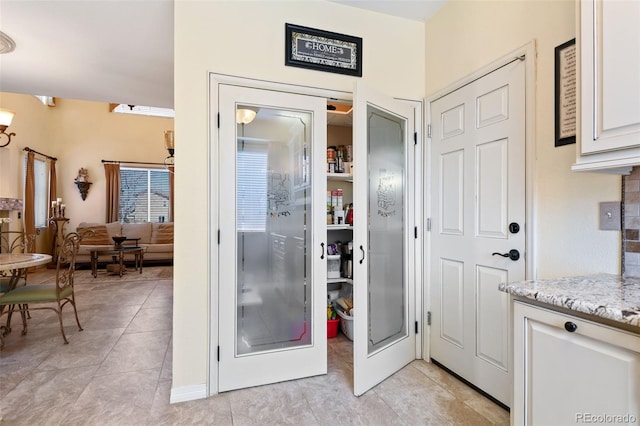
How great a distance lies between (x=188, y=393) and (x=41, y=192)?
7236 millimetres

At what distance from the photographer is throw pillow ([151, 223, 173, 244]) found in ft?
24.7

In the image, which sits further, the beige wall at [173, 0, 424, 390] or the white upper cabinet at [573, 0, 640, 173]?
the beige wall at [173, 0, 424, 390]

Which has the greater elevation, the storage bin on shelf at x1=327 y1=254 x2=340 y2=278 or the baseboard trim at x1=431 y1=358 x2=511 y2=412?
the storage bin on shelf at x1=327 y1=254 x2=340 y2=278

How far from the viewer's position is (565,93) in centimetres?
163

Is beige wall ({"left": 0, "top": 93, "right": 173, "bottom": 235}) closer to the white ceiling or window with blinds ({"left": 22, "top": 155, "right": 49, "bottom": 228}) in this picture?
window with blinds ({"left": 22, "top": 155, "right": 49, "bottom": 228})

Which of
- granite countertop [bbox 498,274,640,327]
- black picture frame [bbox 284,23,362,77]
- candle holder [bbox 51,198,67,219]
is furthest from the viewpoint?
candle holder [bbox 51,198,67,219]

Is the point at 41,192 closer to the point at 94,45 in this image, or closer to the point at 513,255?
the point at 94,45

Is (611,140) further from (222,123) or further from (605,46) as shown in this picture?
(222,123)

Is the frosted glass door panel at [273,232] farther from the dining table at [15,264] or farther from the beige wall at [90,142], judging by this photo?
the beige wall at [90,142]

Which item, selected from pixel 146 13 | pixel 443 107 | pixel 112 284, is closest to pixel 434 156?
pixel 443 107

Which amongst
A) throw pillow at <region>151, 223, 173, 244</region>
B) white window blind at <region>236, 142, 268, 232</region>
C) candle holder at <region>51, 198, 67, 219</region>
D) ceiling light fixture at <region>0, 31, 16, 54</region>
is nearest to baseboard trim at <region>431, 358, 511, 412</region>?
white window blind at <region>236, 142, 268, 232</region>

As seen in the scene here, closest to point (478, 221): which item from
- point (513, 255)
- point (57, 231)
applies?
point (513, 255)

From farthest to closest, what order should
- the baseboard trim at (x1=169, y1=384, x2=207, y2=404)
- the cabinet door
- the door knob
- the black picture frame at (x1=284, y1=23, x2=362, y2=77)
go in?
1. the black picture frame at (x1=284, y1=23, x2=362, y2=77)
2. the baseboard trim at (x1=169, y1=384, x2=207, y2=404)
3. the door knob
4. the cabinet door

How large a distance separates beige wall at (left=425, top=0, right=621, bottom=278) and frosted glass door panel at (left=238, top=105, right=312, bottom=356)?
134 cm
